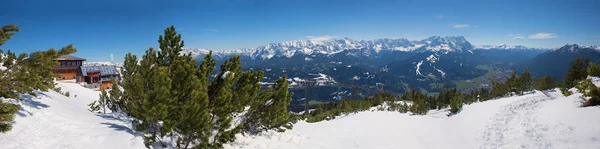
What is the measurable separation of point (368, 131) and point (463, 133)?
679 cm

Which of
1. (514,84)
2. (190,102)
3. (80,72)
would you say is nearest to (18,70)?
(190,102)

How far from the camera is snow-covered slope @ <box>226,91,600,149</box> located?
41.8 feet

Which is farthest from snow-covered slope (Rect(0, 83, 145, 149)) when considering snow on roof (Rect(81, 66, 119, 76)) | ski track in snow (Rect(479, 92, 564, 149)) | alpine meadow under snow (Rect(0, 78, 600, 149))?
snow on roof (Rect(81, 66, 119, 76))

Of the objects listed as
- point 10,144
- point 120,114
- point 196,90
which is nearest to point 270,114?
point 196,90

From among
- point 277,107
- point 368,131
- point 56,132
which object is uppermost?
point 56,132

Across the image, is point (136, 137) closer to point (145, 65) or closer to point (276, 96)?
point (145, 65)

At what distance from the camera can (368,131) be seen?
19672 millimetres

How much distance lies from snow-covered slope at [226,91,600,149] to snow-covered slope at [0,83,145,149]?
4709 mm

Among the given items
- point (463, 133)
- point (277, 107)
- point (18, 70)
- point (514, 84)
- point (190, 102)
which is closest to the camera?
point (18, 70)

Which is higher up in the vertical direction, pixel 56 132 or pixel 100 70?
pixel 100 70

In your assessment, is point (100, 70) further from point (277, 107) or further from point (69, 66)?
point (277, 107)

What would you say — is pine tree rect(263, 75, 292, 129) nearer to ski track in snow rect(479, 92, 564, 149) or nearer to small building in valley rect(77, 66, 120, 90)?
ski track in snow rect(479, 92, 564, 149)

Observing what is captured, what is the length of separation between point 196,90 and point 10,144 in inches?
184

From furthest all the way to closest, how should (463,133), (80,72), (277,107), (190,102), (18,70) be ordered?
1. (80,72)
2. (463,133)
3. (277,107)
4. (190,102)
5. (18,70)
